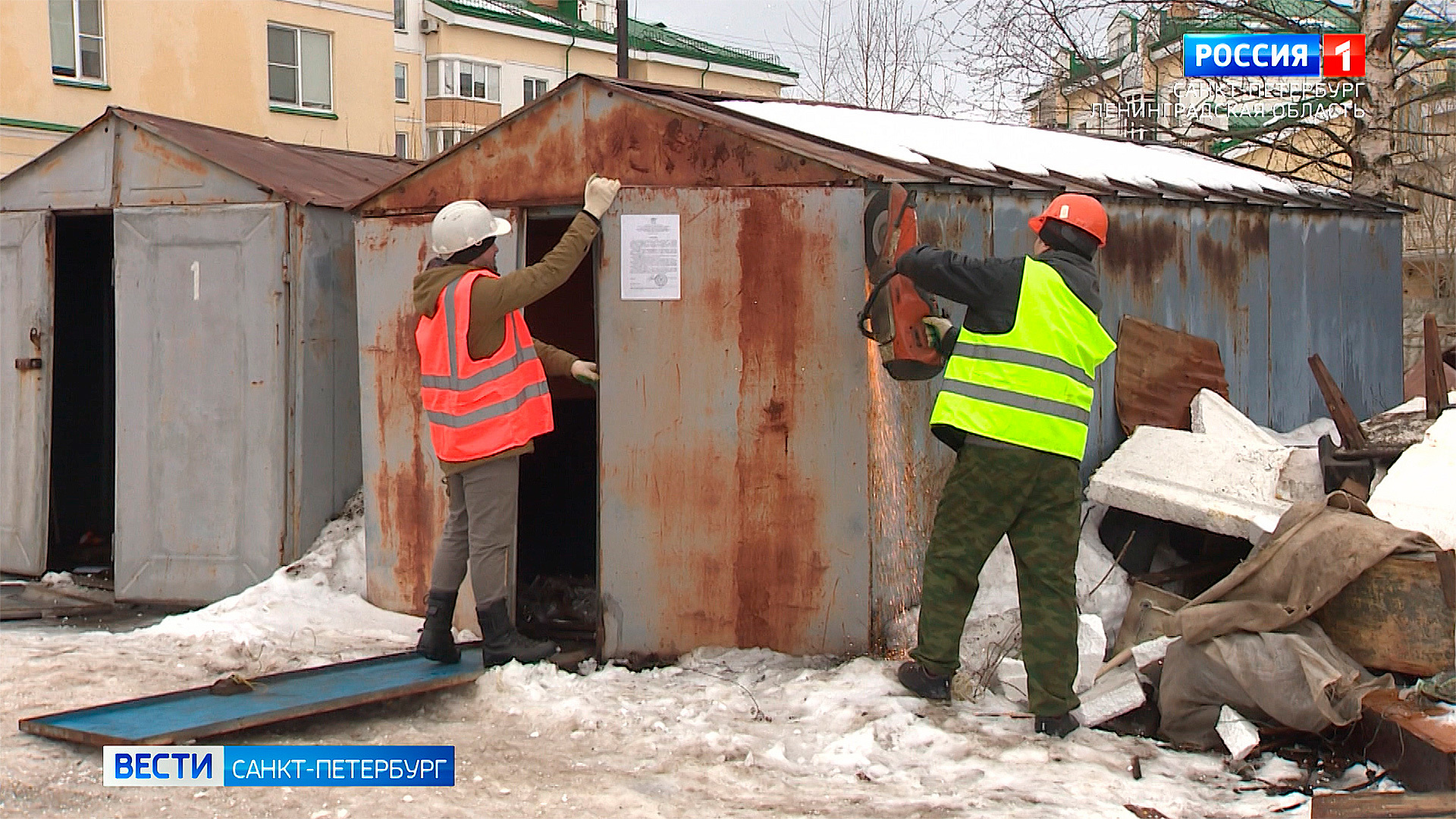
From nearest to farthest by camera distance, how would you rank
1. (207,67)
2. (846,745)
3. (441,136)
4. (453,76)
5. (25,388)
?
(846,745)
(25,388)
(207,67)
(453,76)
(441,136)

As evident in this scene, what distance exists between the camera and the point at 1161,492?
6594mm

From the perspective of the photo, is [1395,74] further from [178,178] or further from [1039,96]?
[178,178]

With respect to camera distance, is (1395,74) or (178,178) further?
(1395,74)

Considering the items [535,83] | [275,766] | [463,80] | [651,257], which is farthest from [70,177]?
[535,83]

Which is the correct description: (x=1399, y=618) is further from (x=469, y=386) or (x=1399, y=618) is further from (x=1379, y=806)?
(x=469, y=386)

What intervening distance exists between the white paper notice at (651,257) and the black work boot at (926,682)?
75.9 inches

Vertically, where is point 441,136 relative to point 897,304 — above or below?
above

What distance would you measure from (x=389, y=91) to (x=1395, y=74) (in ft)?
54.7

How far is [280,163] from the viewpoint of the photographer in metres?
8.16

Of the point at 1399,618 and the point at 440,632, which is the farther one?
the point at 440,632

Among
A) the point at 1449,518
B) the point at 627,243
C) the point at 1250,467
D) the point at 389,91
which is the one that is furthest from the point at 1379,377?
the point at 389,91

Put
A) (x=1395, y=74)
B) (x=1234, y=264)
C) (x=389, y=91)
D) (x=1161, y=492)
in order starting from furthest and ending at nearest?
(x=389, y=91), (x=1395, y=74), (x=1234, y=264), (x=1161, y=492)

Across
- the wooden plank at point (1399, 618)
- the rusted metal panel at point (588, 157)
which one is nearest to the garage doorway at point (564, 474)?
the rusted metal panel at point (588, 157)

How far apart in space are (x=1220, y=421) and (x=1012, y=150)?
6.47ft
